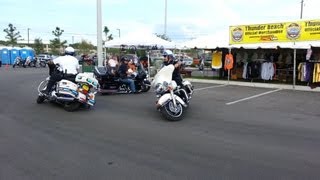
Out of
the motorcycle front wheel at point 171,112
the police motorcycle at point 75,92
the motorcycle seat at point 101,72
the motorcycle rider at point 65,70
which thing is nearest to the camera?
the motorcycle front wheel at point 171,112

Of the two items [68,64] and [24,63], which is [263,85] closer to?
[68,64]

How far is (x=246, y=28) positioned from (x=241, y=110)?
8873 mm

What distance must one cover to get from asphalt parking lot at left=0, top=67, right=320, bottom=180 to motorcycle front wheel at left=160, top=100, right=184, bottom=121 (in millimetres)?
174

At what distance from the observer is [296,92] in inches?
658

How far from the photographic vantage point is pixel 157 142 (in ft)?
24.2

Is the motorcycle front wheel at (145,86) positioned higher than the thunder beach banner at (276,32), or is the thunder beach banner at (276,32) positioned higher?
the thunder beach banner at (276,32)

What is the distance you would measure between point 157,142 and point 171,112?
2.44 meters

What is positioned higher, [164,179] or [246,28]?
[246,28]

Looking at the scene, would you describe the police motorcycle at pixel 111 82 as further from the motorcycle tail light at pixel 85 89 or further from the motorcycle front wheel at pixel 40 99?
the motorcycle tail light at pixel 85 89

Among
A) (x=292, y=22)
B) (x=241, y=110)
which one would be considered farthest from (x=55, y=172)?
(x=292, y=22)

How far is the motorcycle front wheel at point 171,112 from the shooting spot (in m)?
9.73

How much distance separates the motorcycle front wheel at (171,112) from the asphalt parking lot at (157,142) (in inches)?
6.8

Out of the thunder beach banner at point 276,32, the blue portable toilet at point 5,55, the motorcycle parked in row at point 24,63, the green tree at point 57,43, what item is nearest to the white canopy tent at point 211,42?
the thunder beach banner at point 276,32

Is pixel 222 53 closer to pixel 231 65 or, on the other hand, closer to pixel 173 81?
pixel 231 65
